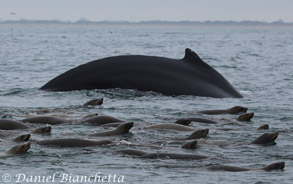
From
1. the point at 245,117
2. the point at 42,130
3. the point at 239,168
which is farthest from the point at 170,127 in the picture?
the point at 239,168

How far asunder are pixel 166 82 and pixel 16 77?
11.5 meters

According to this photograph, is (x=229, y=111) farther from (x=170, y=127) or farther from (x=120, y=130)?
(x=120, y=130)

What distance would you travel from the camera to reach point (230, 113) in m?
14.3

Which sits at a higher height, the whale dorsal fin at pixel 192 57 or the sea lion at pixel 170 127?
the whale dorsal fin at pixel 192 57

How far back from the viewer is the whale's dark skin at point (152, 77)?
14.8 meters

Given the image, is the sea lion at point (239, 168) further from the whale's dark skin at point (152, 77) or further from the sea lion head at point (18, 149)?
the whale's dark skin at point (152, 77)

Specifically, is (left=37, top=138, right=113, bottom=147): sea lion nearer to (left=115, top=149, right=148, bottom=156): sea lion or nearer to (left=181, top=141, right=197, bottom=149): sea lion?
(left=115, top=149, right=148, bottom=156): sea lion

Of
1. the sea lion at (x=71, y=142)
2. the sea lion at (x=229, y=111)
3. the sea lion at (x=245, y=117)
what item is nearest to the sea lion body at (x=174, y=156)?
the sea lion at (x=71, y=142)

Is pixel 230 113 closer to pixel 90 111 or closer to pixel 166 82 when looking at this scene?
pixel 166 82

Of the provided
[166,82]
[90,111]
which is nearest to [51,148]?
[90,111]

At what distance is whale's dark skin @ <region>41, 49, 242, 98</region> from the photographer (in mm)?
14766

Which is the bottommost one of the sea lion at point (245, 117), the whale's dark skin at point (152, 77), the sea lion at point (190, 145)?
the sea lion at point (245, 117)

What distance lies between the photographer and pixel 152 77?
1493 cm

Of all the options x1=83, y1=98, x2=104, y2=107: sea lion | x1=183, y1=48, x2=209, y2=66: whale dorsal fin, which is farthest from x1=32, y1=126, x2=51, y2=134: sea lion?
x1=183, y1=48, x2=209, y2=66: whale dorsal fin
